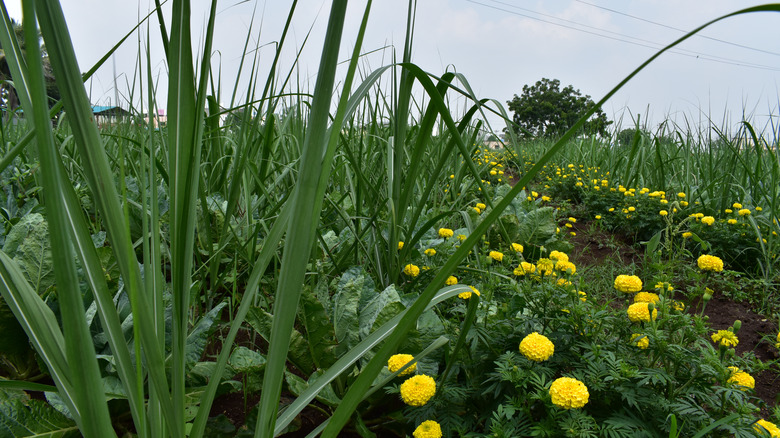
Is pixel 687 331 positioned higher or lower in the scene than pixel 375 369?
lower

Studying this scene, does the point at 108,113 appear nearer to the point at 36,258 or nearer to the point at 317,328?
the point at 36,258

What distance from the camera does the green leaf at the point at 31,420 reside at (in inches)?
31.3

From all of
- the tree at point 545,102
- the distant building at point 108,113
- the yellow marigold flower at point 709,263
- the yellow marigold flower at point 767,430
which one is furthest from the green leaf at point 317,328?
the tree at point 545,102

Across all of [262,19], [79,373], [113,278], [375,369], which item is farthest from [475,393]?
[262,19]

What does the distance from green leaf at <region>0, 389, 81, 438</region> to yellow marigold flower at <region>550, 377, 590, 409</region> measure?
0.89 meters

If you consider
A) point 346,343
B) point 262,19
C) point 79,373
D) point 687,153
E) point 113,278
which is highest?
point 262,19

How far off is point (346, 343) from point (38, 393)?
750 mm

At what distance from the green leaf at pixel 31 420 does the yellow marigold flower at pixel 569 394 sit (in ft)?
2.90

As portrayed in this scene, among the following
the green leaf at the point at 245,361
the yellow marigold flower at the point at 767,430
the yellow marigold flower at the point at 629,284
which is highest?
the yellow marigold flower at the point at 629,284

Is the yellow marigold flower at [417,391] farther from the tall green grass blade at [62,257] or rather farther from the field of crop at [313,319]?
the tall green grass blade at [62,257]

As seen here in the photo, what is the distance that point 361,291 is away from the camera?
1209 mm

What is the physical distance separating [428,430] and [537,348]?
0.25 metres

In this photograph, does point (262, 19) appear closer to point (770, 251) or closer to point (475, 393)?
point (475, 393)

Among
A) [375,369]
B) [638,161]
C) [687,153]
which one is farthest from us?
[638,161]
